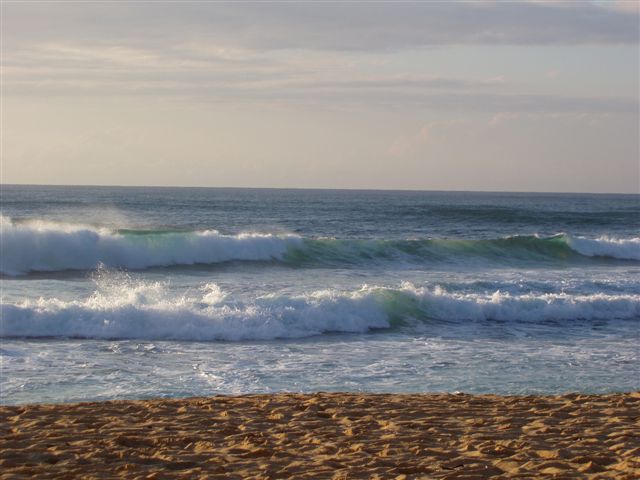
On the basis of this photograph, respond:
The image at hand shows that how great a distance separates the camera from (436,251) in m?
28.6

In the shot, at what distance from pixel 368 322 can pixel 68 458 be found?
914cm

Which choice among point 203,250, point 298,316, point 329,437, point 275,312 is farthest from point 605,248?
point 329,437

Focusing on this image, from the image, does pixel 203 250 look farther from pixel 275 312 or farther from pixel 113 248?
pixel 275 312

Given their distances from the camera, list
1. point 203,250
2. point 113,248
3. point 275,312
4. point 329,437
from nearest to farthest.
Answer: point 329,437 < point 275,312 < point 113,248 < point 203,250

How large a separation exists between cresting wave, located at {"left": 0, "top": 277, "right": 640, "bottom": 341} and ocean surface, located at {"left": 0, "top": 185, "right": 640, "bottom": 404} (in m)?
0.04

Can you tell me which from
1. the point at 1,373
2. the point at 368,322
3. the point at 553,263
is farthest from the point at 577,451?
the point at 553,263

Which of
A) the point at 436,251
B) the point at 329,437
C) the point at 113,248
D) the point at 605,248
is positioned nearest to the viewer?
the point at 329,437

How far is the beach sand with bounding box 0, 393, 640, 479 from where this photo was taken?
5.93m

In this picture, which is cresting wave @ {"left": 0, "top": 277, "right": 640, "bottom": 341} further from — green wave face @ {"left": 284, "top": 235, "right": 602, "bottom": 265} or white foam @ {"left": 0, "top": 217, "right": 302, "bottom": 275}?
green wave face @ {"left": 284, "top": 235, "right": 602, "bottom": 265}

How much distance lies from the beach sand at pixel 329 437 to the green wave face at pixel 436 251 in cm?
1773

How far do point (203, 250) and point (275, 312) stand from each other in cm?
1229

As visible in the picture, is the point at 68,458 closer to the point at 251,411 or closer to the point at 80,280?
the point at 251,411

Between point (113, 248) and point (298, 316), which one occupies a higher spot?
point (113, 248)

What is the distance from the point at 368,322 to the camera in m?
14.9
